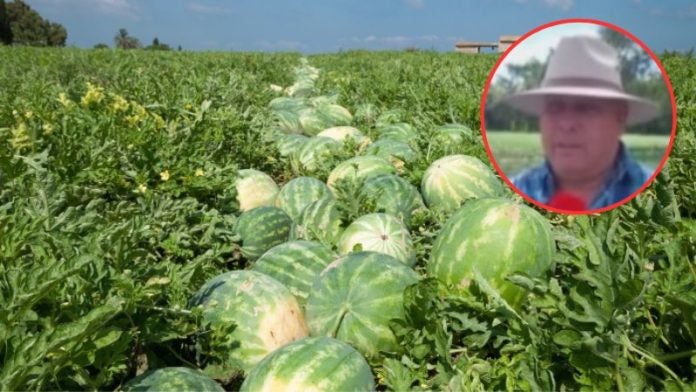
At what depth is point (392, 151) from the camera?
5676 millimetres

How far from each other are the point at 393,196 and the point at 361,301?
160cm

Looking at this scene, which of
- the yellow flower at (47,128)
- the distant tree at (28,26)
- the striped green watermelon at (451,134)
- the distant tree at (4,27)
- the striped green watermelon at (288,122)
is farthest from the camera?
the distant tree at (28,26)

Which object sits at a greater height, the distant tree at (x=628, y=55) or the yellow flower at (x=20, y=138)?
the distant tree at (x=628, y=55)

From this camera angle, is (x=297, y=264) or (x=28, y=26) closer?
(x=297, y=264)

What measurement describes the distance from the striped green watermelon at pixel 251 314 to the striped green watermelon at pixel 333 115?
5.48 metres

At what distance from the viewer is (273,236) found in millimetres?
4242

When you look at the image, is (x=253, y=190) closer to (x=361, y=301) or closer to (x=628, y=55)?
(x=361, y=301)

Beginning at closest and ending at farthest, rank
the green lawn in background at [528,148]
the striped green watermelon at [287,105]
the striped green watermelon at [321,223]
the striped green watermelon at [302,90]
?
1. the green lawn in background at [528,148]
2. the striped green watermelon at [321,223]
3. the striped green watermelon at [287,105]
4. the striped green watermelon at [302,90]

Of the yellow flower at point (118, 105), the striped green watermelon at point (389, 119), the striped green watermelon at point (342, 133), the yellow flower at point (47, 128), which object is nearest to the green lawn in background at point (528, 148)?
the yellow flower at point (47, 128)

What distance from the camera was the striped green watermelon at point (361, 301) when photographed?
2805 mm

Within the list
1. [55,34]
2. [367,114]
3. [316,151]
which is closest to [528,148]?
[316,151]

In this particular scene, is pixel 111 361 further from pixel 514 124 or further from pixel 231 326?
pixel 514 124

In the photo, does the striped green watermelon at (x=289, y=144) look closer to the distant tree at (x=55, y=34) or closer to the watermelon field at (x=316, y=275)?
the watermelon field at (x=316, y=275)

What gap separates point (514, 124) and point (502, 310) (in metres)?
1.19
